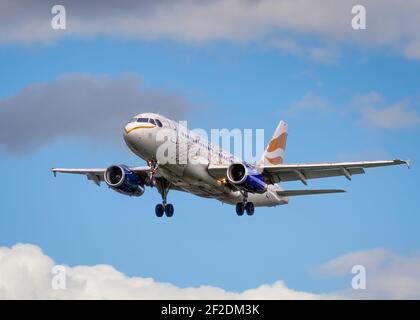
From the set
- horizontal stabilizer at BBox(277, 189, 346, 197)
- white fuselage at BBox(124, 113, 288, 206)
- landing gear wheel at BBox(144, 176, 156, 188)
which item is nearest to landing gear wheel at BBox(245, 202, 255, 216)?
white fuselage at BBox(124, 113, 288, 206)

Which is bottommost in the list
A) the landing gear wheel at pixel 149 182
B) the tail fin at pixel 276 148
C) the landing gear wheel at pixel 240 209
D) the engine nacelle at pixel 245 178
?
the landing gear wheel at pixel 240 209

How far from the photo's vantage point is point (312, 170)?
79.5 m

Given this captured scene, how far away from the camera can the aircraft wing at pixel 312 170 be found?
77.1 m

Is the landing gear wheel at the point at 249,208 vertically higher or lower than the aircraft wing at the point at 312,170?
lower

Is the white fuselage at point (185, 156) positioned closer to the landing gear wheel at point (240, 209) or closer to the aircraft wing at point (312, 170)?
the landing gear wheel at point (240, 209)

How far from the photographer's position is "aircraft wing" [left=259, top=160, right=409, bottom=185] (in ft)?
253

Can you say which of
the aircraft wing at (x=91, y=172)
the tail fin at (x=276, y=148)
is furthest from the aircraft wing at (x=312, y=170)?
the aircraft wing at (x=91, y=172)

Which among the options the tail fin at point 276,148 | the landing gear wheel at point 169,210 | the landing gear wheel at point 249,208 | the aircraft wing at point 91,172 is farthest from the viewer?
the tail fin at point 276,148

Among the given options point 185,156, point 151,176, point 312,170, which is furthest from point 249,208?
point 151,176

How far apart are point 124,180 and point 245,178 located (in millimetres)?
9314

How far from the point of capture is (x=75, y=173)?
87938mm

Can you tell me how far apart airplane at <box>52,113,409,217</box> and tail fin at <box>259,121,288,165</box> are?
22.2 ft
